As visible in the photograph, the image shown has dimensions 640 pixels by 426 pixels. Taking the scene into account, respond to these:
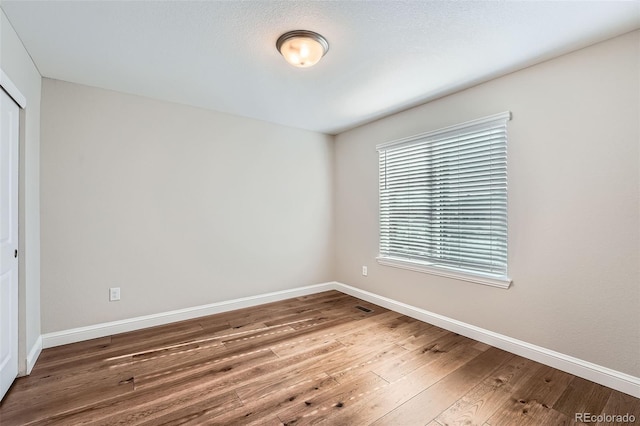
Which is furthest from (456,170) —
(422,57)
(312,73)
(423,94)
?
(312,73)

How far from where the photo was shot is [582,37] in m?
1.99

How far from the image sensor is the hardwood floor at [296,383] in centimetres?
173

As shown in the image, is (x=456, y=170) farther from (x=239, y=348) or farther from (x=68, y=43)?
(x=68, y=43)

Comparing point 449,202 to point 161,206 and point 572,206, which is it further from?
point 161,206

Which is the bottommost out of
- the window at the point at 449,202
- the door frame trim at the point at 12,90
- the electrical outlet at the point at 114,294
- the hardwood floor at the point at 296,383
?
the hardwood floor at the point at 296,383

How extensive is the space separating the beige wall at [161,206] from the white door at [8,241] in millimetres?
575

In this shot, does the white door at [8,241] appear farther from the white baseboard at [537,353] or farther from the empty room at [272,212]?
the white baseboard at [537,353]

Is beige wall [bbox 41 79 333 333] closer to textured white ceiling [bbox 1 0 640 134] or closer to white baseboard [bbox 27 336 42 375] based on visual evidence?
white baseboard [bbox 27 336 42 375]

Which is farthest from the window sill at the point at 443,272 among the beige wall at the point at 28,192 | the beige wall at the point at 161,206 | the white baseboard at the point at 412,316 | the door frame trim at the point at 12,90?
the door frame trim at the point at 12,90

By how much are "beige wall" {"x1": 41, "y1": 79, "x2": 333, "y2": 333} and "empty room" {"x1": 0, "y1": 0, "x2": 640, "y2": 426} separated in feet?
0.07

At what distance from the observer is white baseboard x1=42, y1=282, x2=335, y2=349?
104 inches

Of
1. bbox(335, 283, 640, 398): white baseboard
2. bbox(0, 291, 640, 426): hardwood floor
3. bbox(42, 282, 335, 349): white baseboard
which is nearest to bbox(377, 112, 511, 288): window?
bbox(335, 283, 640, 398): white baseboard

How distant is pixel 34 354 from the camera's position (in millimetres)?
2322

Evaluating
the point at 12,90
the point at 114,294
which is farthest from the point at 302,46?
the point at 114,294
